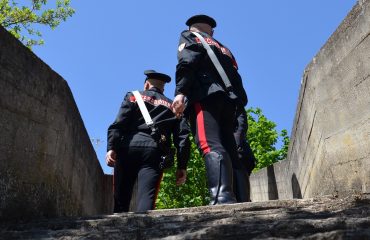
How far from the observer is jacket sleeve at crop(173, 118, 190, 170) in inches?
195

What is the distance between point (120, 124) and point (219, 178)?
4.74 feet

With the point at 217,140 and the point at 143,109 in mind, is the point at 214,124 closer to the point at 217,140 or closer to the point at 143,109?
the point at 217,140

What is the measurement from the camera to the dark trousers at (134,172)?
453 cm

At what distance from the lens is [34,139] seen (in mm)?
3855

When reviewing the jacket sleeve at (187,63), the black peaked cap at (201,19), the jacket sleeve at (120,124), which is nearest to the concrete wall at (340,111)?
the black peaked cap at (201,19)

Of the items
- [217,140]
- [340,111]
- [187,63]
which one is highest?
[187,63]

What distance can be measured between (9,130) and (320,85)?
2928 mm

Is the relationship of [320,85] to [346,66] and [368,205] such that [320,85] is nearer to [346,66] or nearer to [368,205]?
[346,66]

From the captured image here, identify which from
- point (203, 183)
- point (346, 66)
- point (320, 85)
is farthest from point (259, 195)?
point (203, 183)

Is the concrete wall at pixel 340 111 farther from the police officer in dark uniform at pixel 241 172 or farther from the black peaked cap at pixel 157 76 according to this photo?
the black peaked cap at pixel 157 76

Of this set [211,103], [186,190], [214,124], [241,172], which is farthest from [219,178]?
[186,190]

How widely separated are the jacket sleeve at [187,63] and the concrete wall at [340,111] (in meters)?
1.22

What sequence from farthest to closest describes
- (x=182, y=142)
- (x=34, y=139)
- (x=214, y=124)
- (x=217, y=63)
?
(x=182, y=142)
(x=217, y=63)
(x=214, y=124)
(x=34, y=139)

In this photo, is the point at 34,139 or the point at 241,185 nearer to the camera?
the point at 34,139
